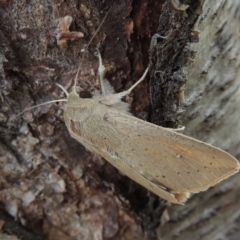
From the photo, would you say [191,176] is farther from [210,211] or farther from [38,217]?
[38,217]

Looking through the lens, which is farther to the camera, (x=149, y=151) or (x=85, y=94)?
(x=85, y=94)

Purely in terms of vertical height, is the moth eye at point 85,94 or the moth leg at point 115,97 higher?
the moth leg at point 115,97

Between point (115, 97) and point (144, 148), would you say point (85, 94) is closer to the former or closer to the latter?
point (115, 97)

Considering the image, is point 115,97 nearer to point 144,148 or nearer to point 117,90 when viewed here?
point 117,90

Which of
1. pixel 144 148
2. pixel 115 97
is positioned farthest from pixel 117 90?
pixel 144 148

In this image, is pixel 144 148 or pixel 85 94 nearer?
pixel 144 148

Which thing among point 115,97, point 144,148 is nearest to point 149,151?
point 144,148

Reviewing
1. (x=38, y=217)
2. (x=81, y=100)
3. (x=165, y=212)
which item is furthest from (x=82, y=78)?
(x=165, y=212)
